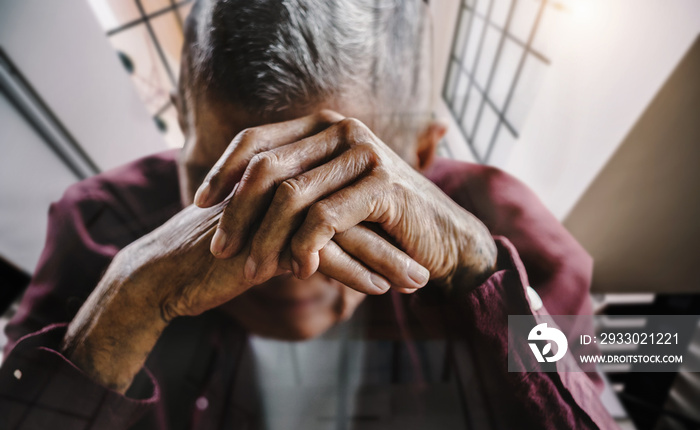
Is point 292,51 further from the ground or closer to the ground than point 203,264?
further from the ground

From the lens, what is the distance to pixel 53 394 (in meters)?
0.46

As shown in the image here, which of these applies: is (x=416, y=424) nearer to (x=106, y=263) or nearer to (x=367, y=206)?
(x=367, y=206)

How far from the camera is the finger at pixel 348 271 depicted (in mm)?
376

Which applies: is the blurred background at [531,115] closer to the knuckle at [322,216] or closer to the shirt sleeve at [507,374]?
the shirt sleeve at [507,374]

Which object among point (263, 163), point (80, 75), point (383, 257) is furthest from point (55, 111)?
point (383, 257)

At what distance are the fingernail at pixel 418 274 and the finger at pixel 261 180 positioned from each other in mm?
162

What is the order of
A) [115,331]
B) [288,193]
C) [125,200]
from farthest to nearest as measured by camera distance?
[125,200]
[115,331]
[288,193]

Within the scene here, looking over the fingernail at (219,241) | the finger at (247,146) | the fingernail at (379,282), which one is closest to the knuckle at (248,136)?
the finger at (247,146)

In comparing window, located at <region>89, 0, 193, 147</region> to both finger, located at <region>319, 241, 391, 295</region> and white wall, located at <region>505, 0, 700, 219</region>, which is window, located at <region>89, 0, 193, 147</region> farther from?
white wall, located at <region>505, 0, 700, 219</region>

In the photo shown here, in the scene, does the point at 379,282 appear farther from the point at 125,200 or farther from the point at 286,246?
the point at 125,200

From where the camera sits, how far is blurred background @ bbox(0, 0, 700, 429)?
471 millimetres

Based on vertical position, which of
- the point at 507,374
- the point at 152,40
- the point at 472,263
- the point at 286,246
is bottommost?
the point at 507,374

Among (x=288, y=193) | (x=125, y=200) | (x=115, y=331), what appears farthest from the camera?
(x=125, y=200)

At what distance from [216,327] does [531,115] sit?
57cm
